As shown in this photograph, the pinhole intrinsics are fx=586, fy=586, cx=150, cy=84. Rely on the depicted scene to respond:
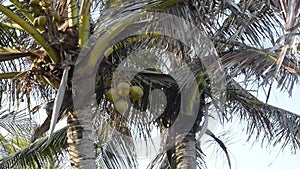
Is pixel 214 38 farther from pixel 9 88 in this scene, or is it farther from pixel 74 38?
pixel 9 88

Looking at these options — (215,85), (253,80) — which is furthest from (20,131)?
(253,80)

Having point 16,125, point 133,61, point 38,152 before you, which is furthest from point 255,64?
point 16,125

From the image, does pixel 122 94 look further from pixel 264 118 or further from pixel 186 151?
pixel 264 118

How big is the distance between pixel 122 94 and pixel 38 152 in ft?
8.83

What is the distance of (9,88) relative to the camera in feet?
18.0

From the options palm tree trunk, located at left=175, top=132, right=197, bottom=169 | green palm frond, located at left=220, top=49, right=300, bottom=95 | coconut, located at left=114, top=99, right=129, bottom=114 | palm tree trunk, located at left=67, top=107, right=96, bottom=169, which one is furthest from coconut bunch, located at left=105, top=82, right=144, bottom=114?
palm tree trunk, located at left=175, top=132, right=197, bottom=169

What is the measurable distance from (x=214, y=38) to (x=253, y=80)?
0.56 metres

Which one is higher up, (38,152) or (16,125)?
(16,125)

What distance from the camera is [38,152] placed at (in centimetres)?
687

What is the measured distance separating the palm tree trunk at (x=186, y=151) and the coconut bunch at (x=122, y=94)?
118cm

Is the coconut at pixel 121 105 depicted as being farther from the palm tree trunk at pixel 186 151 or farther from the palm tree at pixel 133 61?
the palm tree trunk at pixel 186 151

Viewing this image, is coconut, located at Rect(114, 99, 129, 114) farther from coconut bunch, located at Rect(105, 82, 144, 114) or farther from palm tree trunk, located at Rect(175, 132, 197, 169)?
palm tree trunk, located at Rect(175, 132, 197, 169)

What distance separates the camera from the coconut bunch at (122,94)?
452 centimetres

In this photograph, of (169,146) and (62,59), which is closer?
(62,59)
